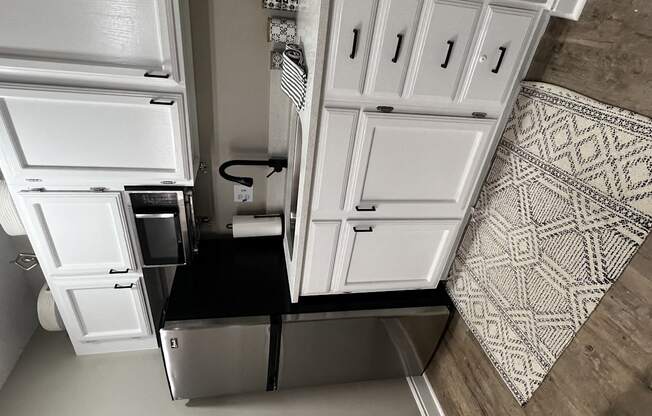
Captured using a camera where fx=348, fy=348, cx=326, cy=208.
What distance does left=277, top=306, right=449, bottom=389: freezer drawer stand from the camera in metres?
1.56

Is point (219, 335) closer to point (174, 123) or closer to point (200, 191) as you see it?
point (200, 191)

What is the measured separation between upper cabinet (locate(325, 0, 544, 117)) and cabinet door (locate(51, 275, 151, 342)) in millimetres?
1367

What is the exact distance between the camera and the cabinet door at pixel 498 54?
3.45 ft

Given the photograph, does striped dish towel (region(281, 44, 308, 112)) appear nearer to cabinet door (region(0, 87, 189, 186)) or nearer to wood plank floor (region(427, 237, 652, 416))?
cabinet door (region(0, 87, 189, 186))

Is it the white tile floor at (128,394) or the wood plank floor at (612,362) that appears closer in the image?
the wood plank floor at (612,362)

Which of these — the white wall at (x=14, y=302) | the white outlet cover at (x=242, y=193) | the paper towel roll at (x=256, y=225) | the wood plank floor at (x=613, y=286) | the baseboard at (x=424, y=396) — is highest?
the wood plank floor at (x=613, y=286)

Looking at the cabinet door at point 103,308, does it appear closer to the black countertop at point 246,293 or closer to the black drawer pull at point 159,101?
the black countertop at point 246,293

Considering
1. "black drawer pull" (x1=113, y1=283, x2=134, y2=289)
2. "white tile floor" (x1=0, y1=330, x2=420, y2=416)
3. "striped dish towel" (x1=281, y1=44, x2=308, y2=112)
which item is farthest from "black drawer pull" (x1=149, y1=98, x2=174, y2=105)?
"white tile floor" (x1=0, y1=330, x2=420, y2=416)

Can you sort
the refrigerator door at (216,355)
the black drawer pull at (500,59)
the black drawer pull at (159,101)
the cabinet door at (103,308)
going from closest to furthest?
the black drawer pull at (500,59)
the black drawer pull at (159,101)
the refrigerator door at (216,355)
the cabinet door at (103,308)

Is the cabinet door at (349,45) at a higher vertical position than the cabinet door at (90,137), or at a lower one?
higher

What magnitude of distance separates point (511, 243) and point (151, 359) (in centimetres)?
193

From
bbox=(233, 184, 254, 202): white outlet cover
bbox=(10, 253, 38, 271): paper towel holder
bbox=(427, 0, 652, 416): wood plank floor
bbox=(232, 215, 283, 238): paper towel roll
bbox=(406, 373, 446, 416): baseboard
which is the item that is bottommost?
bbox=(406, 373, 446, 416): baseboard

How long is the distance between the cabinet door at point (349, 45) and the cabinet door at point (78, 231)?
1022 mm

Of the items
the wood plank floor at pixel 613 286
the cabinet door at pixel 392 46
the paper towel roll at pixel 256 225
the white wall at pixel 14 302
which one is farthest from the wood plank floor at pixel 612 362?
the white wall at pixel 14 302
